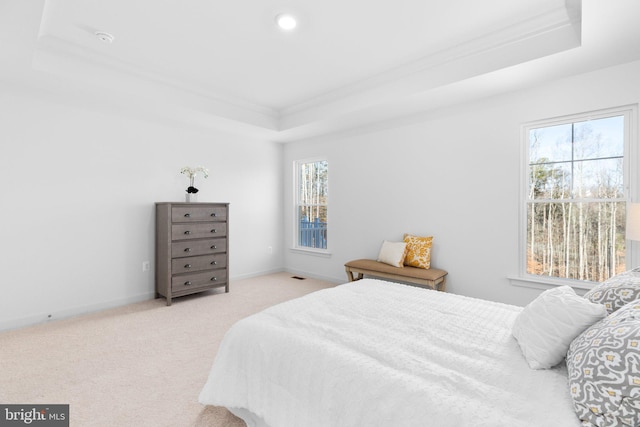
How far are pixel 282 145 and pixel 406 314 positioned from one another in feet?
14.6

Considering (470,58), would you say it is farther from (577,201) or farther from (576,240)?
Answer: (576,240)

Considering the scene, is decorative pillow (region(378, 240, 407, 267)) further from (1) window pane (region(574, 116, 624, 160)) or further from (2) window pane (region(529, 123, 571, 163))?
(1) window pane (region(574, 116, 624, 160))

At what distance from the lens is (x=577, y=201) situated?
2.98 m

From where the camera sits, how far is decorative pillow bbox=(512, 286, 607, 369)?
1.20 meters

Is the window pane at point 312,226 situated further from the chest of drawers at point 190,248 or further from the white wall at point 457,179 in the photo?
the chest of drawers at point 190,248

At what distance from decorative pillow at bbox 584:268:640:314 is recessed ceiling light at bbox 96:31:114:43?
3795 mm

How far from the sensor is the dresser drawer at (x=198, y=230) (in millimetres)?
3881

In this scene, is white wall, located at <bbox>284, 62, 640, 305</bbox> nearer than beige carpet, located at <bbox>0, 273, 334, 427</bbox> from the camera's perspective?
No

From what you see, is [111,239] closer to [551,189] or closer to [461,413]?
[461,413]

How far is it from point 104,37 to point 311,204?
356 cm

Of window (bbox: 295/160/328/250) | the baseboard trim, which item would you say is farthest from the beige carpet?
window (bbox: 295/160/328/250)

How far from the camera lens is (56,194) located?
11.1 feet

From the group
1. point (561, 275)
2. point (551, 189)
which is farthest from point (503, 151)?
point (561, 275)

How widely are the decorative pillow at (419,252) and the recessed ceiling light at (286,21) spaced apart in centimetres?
273
